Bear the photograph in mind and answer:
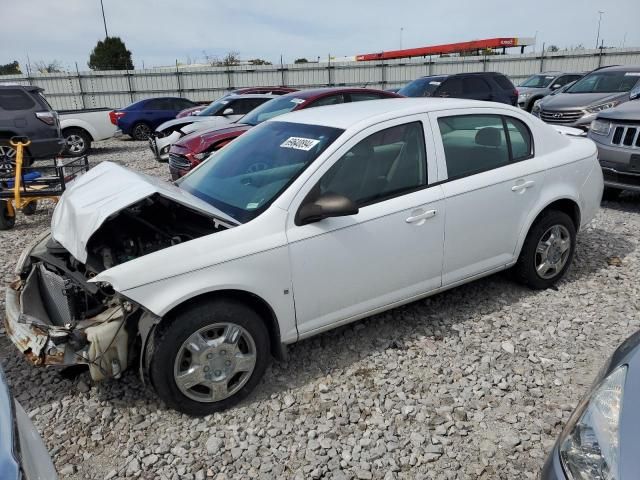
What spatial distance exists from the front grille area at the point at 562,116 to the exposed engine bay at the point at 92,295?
29.7ft

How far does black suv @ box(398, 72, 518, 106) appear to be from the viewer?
43.1 ft

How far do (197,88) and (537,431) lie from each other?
Answer: 2468cm

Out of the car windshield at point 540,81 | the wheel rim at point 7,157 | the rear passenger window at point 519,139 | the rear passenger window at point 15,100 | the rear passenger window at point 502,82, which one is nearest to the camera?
the rear passenger window at point 519,139

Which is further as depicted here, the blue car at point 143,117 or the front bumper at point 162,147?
the blue car at point 143,117

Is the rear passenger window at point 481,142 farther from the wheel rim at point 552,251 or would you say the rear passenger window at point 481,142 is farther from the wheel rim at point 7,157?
the wheel rim at point 7,157

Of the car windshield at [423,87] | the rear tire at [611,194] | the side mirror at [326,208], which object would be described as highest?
the car windshield at [423,87]

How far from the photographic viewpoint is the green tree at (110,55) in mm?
47688

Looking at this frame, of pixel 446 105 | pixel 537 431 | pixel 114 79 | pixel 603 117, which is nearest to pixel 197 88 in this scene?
pixel 114 79

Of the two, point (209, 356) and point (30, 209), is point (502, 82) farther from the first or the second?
point (209, 356)

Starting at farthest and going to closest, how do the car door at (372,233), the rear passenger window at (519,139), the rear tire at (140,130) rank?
1. the rear tire at (140,130)
2. the rear passenger window at (519,139)
3. the car door at (372,233)

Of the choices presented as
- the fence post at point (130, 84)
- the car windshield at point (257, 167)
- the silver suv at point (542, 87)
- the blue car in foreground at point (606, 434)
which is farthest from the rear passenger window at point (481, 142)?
the fence post at point (130, 84)

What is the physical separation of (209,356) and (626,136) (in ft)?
20.4

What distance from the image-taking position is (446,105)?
144 inches

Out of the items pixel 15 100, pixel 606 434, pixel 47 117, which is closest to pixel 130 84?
pixel 15 100
